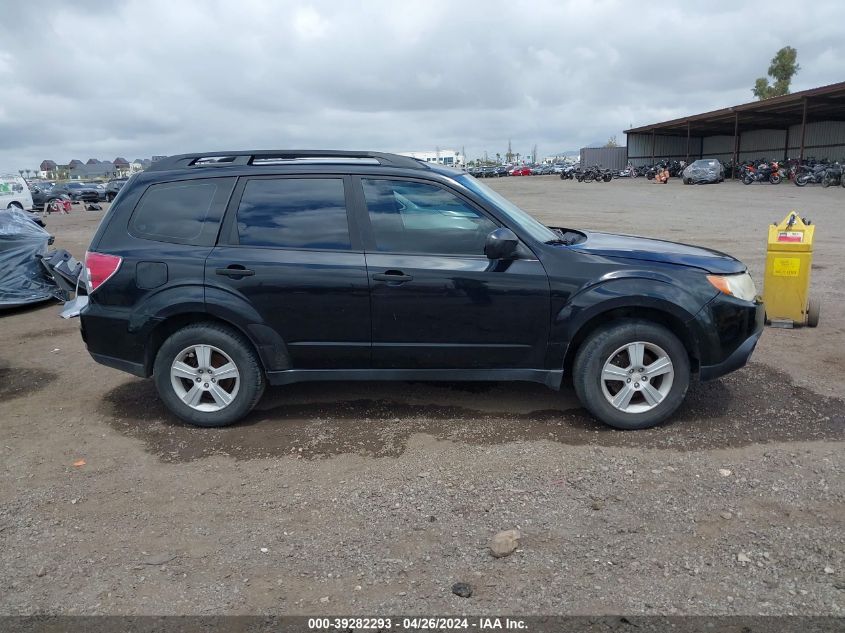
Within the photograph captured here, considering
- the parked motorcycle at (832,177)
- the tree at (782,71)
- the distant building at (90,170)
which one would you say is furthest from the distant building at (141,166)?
the tree at (782,71)

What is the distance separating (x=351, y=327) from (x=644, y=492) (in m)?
2.04

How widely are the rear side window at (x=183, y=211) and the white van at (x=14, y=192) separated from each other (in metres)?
21.1

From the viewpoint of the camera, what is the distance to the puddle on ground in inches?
165

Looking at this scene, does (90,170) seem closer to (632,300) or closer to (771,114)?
(771,114)

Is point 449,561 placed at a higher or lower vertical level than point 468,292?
lower

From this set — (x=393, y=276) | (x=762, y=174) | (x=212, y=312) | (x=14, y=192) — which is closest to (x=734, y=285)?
(x=393, y=276)

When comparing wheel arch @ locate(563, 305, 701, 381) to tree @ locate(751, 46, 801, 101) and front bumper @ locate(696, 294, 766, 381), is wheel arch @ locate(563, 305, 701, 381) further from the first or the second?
tree @ locate(751, 46, 801, 101)

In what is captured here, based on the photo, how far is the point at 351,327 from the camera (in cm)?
431

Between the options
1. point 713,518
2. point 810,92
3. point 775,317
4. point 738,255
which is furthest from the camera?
point 810,92

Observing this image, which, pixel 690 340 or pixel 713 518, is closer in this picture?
pixel 713 518

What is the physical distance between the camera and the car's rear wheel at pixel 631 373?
4.19 m

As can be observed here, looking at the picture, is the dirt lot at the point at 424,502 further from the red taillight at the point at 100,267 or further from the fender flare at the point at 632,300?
the red taillight at the point at 100,267

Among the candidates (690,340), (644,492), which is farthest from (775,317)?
(644,492)

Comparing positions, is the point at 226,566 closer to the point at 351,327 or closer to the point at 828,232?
the point at 351,327
